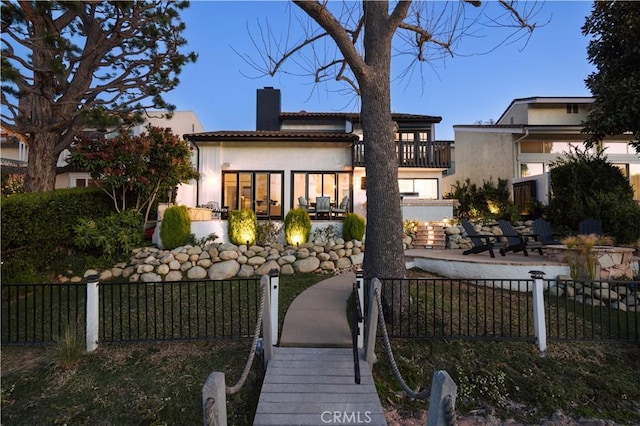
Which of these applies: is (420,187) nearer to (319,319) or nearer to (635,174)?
(319,319)

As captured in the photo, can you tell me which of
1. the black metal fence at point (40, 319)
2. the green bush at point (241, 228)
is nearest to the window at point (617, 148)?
the green bush at point (241, 228)

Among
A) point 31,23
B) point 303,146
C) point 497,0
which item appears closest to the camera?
point 497,0

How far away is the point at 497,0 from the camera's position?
6.15 metres

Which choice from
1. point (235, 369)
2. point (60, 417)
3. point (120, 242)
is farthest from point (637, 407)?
point (120, 242)

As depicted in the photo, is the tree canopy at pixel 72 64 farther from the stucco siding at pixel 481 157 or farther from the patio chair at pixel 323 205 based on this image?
the stucco siding at pixel 481 157

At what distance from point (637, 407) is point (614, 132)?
936 centimetres

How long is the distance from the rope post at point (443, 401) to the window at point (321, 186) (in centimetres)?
1243

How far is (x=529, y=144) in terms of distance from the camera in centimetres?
1859

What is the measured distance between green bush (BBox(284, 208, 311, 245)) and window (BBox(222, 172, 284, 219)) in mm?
3850

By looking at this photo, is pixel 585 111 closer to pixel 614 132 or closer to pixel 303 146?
pixel 614 132

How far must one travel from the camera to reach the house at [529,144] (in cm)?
1728

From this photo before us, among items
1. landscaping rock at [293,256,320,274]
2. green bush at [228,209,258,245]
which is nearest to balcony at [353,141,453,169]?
landscaping rock at [293,256,320,274]

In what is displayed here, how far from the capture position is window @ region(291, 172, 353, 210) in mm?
14359
